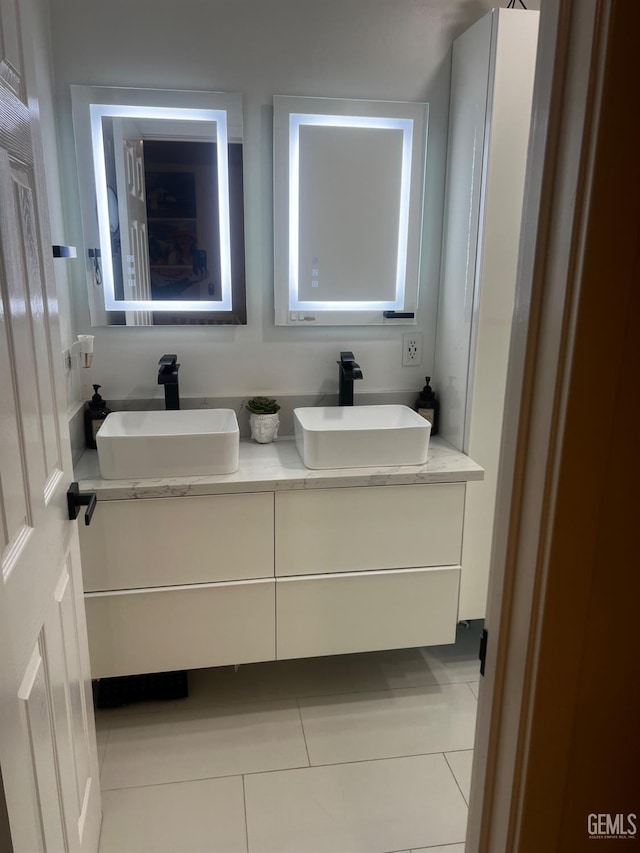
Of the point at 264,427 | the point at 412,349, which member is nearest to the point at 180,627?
the point at 264,427

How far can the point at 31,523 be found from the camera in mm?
996

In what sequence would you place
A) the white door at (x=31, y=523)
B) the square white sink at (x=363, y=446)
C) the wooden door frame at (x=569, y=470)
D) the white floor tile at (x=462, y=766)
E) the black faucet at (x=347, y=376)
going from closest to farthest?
the wooden door frame at (x=569, y=470) < the white door at (x=31, y=523) < the white floor tile at (x=462, y=766) < the square white sink at (x=363, y=446) < the black faucet at (x=347, y=376)

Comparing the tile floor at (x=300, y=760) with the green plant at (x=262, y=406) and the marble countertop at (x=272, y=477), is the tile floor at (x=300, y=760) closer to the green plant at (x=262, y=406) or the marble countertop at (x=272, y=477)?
the marble countertop at (x=272, y=477)

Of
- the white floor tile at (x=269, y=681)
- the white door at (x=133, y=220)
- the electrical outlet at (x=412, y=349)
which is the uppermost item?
the white door at (x=133, y=220)

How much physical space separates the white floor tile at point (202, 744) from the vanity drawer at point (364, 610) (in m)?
0.23

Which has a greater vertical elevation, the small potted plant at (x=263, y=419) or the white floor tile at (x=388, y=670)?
the small potted plant at (x=263, y=419)

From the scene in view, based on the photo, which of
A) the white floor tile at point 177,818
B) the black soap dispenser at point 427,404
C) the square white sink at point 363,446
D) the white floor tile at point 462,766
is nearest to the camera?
the white floor tile at point 177,818

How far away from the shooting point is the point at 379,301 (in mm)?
2268

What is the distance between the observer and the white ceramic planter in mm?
2152

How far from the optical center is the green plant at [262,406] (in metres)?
2.17

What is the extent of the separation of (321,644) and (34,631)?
1197 mm

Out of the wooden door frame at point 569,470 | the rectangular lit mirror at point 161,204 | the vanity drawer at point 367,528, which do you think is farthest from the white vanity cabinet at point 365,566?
the wooden door frame at point 569,470

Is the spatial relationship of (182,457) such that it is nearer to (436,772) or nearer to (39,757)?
(39,757)

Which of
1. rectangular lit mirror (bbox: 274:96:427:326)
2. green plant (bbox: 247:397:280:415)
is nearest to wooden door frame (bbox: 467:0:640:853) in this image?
green plant (bbox: 247:397:280:415)
